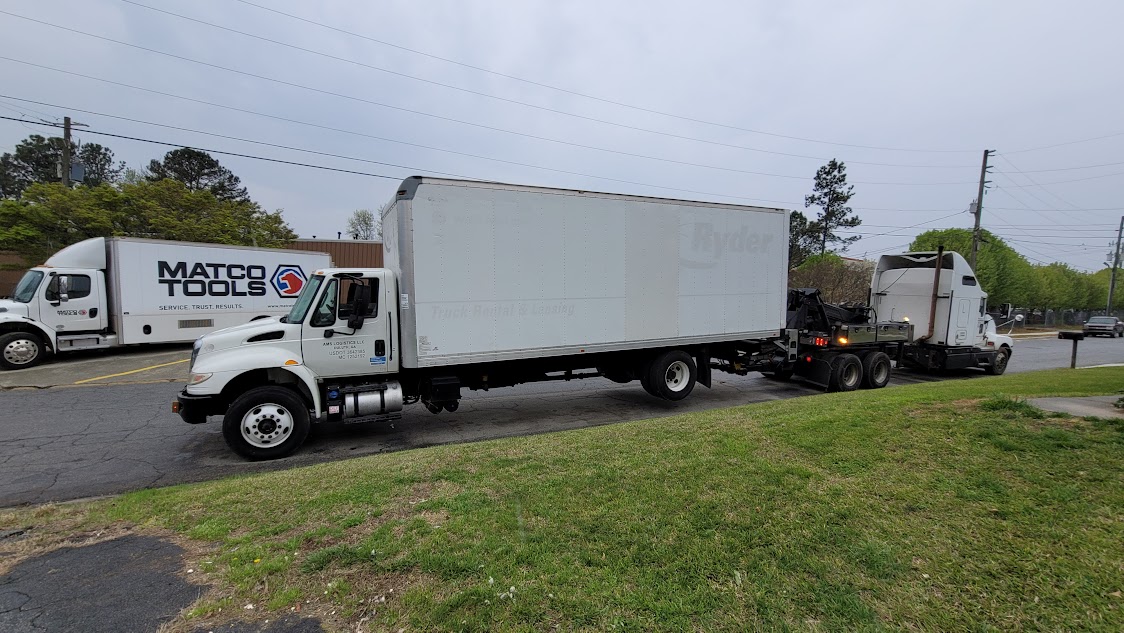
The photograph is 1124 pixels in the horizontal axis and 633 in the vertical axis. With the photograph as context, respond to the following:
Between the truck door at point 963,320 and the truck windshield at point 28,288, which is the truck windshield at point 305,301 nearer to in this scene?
the truck windshield at point 28,288

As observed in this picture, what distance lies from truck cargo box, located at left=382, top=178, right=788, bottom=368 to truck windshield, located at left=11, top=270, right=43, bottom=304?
11567 millimetres

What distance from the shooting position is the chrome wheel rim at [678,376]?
955cm

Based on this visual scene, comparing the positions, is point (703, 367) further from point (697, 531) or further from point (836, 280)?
point (836, 280)

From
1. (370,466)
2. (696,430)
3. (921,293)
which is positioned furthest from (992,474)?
(921,293)

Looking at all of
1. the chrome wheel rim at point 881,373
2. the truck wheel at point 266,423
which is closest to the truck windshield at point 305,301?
the truck wheel at point 266,423

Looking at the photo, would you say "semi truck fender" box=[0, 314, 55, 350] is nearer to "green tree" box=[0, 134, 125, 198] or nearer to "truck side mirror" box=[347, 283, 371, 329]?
"truck side mirror" box=[347, 283, 371, 329]

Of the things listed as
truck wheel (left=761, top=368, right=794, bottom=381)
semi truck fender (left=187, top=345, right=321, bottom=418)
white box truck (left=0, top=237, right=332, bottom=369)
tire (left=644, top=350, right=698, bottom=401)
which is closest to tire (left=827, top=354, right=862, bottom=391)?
truck wheel (left=761, top=368, right=794, bottom=381)

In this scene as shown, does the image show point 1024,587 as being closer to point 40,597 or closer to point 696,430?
point 696,430

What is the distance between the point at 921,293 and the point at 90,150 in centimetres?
6476

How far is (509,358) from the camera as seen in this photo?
25.5 ft

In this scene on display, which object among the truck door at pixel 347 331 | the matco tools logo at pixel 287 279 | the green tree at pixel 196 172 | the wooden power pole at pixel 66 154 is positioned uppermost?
the green tree at pixel 196 172

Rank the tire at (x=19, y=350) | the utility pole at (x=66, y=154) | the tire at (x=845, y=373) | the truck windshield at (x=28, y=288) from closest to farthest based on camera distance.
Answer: the tire at (x=845, y=373) < the tire at (x=19, y=350) < the truck windshield at (x=28, y=288) < the utility pole at (x=66, y=154)

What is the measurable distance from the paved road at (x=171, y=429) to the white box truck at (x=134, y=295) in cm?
349

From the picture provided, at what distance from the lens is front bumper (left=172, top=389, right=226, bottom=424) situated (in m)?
6.29
